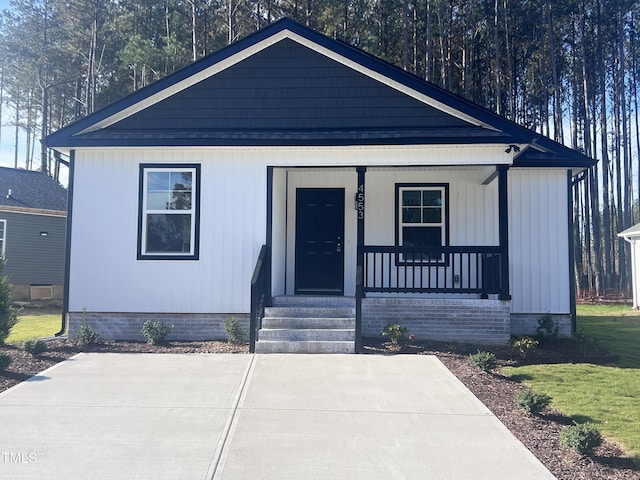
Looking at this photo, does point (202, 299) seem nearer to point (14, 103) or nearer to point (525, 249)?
point (525, 249)

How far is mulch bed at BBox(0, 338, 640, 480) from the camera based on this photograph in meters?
4.06

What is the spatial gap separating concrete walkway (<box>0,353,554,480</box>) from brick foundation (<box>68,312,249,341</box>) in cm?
194

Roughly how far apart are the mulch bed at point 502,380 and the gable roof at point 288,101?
3.60 meters

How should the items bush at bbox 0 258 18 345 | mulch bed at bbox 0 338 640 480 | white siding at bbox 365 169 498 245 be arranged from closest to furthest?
1. mulch bed at bbox 0 338 640 480
2. bush at bbox 0 258 18 345
3. white siding at bbox 365 169 498 245

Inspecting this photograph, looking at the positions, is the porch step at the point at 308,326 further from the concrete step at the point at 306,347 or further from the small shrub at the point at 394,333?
the small shrub at the point at 394,333

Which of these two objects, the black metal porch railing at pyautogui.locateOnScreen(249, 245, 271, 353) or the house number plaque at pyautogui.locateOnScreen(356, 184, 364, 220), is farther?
the house number plaque at pyautogui.locateOnScreen(356, 184, 364, 220)

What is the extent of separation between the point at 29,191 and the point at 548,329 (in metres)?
19.3

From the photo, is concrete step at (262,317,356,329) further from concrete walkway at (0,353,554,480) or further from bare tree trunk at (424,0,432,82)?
bare tree trunk at (424,0,432,82)

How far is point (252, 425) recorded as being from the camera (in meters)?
4.77

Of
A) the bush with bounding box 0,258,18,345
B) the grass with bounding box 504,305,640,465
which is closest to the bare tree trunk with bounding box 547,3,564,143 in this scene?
the grass with bounding box 504,305,640,465

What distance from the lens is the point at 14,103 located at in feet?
112

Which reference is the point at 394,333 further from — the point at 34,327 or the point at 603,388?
the point at 34,327

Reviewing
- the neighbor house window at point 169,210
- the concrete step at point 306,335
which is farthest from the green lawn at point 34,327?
the concrete step at point 306,335

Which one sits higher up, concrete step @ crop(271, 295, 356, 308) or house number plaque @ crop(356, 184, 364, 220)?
house number plaque @ crop(356, 184, 364, 220)
